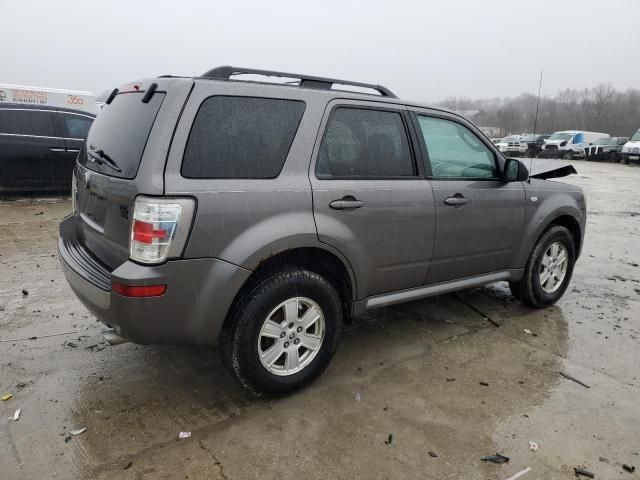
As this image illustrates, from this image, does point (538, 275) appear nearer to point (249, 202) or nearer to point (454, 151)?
point (454, 151)

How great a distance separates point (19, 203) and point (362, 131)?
25.9ft

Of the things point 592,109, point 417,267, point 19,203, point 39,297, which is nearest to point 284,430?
point 417,267

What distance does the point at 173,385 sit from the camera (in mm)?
3184

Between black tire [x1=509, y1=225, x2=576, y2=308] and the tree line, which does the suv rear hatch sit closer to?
black tire [x1=509, y1=225, x2=576, y2=308]

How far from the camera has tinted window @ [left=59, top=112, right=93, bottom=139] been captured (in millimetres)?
8953

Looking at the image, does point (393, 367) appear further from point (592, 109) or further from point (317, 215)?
point (592, 109)

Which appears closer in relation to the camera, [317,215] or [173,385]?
[317,215]

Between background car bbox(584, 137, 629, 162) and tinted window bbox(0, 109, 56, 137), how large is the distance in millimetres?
32743

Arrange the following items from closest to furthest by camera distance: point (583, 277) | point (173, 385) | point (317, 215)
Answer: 1. point (317, 215)
2. point (173, 385)
3. point (583, 277)

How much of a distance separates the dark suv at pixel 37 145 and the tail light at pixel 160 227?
6973 millimetres

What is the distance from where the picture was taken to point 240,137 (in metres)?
2.77

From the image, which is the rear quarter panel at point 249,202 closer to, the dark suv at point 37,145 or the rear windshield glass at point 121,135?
the rear windshield glass at point 121,135

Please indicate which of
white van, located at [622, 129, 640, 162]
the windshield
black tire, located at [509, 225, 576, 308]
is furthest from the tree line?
black tire, located at [509, 225, 576, 308]

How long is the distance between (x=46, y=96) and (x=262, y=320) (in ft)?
63.0
